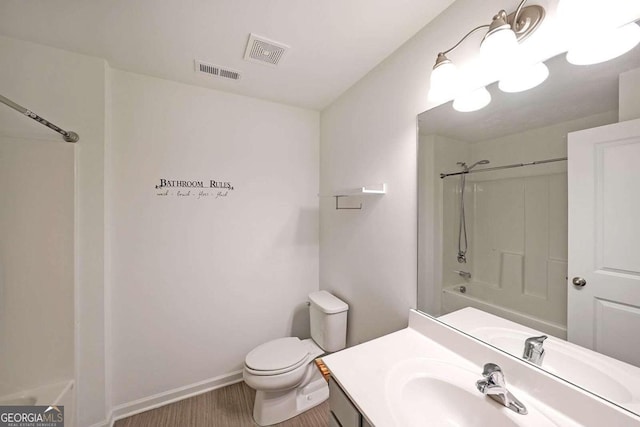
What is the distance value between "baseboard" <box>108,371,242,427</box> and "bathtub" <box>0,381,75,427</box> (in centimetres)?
36

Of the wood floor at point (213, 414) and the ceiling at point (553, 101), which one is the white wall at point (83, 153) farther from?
the ceiling at point (553, 101)

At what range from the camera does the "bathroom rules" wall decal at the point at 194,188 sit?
1.74 m

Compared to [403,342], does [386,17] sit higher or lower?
higher

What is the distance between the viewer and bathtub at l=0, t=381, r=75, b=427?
125 centimetres

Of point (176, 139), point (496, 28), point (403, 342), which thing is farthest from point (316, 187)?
point (496, 28)

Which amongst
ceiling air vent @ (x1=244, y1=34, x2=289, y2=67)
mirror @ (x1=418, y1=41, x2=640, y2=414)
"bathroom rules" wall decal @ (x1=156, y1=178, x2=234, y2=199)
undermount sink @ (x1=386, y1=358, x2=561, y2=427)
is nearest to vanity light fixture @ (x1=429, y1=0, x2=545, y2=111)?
mirror @ (x1=418, y1=41, x2=640, y2=414)

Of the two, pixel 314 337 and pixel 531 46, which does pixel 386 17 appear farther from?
pixel 314 337

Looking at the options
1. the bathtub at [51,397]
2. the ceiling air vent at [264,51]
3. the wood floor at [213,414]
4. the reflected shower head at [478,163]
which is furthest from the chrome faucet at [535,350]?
the bathtub at [51,397]

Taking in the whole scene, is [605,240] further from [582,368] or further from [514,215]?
[582,368]

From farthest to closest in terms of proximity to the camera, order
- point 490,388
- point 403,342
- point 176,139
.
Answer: point 176,139 < point 403,342 < point 490,388

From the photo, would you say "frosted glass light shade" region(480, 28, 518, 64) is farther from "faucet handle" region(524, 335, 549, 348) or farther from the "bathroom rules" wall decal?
the "bathroom rules" wall decal

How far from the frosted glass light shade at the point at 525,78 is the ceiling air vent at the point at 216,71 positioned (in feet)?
5.18

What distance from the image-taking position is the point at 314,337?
A: 6.32 ft

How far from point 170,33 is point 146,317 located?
1854 mm
